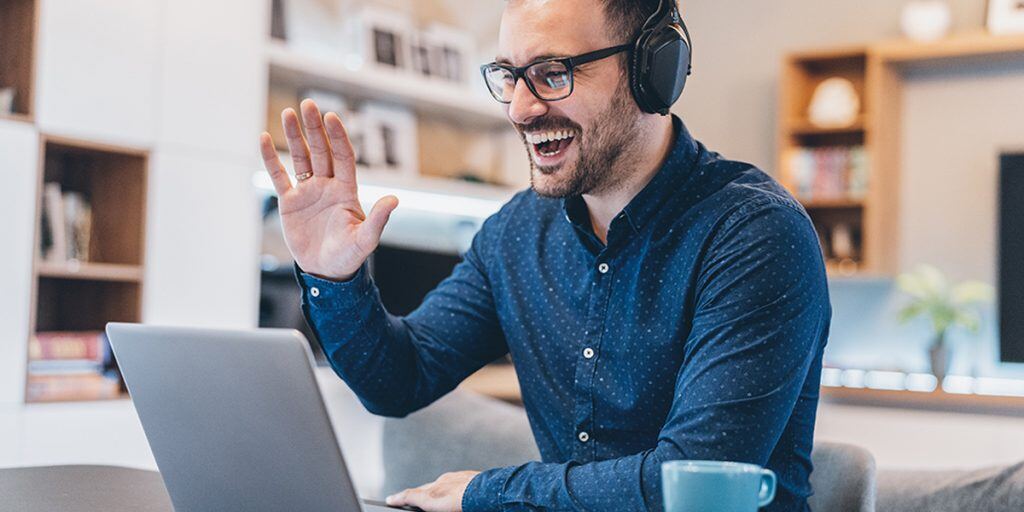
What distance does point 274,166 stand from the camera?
137cm

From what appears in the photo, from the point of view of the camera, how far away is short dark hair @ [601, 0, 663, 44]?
1526mm

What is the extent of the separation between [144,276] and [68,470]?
1947mm

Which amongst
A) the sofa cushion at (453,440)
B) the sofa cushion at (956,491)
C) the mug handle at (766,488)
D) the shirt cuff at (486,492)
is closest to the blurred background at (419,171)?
the sofa cushion at (453,440)

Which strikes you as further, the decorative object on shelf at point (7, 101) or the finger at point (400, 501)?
→ the decorative object on shelf at point (7, 101)

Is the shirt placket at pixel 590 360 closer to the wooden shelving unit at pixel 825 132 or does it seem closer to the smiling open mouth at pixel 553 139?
the smiling open mouth at pixel 553 139

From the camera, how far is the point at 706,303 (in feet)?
4.48

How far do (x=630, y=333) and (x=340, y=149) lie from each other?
0.46m

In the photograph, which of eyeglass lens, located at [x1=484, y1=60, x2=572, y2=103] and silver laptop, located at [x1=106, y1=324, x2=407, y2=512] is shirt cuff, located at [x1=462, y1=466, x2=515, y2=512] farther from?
eyeglass lens, located at [x1=484, y1=60, x2=572, y2=103]

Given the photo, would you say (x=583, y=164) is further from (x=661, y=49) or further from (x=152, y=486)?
(x=152, y=486)

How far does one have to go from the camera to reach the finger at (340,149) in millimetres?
1323

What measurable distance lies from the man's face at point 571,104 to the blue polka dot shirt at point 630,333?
78 mm

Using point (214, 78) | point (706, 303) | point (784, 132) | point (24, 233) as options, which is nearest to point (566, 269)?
point (706, 303)

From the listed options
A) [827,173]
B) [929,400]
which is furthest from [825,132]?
[929,400]

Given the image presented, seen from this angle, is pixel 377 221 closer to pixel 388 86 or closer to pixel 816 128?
pixel 388 86
